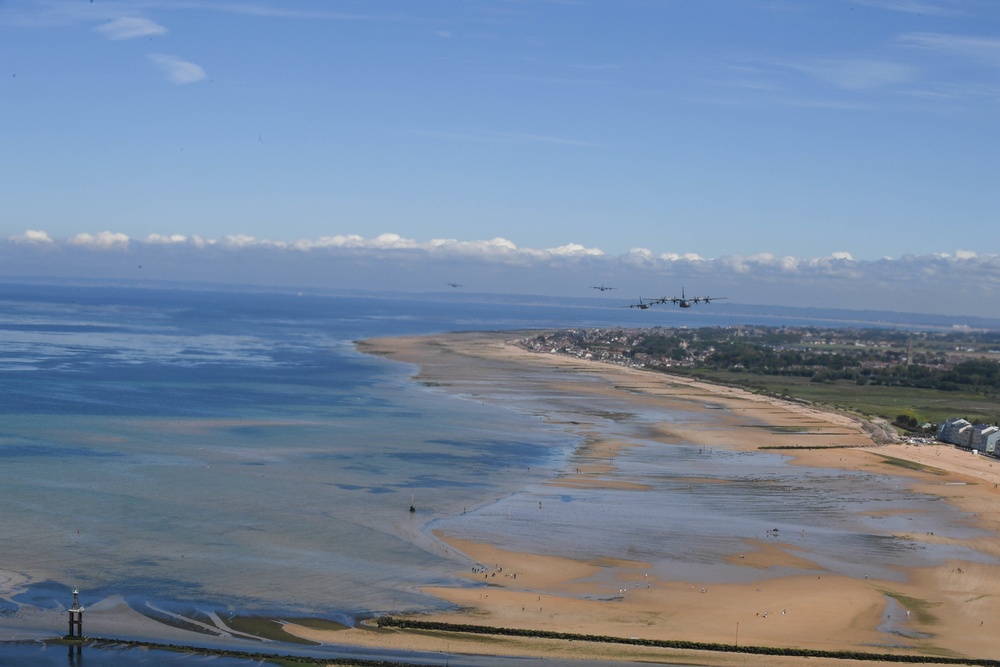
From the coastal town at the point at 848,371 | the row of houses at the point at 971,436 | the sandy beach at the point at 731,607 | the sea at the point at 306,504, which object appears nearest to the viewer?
the sandy beach at the point at 731,607

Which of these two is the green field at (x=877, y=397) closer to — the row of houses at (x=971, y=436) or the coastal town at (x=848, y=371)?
the coastal town at (x=848, y=371)

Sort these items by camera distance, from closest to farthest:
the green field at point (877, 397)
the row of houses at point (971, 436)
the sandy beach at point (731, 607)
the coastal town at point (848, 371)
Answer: the sandy beach at point (731, 607) < the row of houses at point (971, 436) < the coastal town at point (848, 371) < the green field at point (877, 397)

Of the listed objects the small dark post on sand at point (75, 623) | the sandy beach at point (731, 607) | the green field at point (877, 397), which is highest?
the green field at point (877, 397)

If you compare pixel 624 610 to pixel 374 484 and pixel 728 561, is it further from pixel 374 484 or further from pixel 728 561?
pixel 374 484

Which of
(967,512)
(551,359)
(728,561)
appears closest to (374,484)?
(728,561)

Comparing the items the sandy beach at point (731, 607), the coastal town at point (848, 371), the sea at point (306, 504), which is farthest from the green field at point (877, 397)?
the sandy beach at point (731, 607)

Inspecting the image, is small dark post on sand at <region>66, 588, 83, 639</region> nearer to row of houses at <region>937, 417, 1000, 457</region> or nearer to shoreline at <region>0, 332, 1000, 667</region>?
shoreline at <region>0, 332, 1000, 667</region>

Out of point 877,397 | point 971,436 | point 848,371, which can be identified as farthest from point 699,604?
point 848,371

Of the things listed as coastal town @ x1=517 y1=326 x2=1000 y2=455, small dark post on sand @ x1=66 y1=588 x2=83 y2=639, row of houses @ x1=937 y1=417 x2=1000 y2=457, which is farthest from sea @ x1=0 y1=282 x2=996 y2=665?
coastal town @ x1=517 y1=326 x2=1000 y2=455
